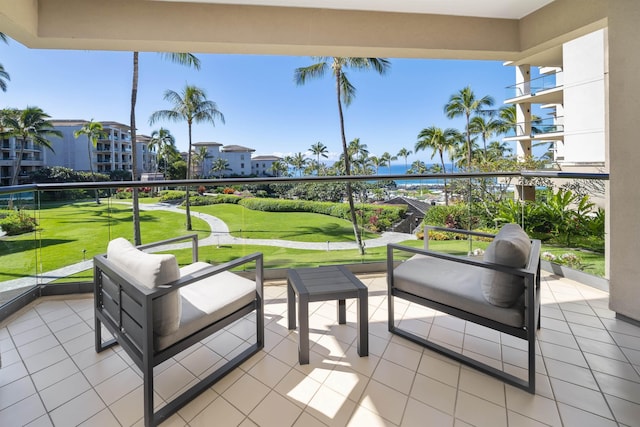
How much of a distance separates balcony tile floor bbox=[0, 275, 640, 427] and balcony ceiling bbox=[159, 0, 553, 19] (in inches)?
116

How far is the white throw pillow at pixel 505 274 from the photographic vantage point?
66.2 inches

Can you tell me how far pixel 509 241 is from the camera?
1683 millimetres

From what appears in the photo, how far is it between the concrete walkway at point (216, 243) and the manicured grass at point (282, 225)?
0.15 ft

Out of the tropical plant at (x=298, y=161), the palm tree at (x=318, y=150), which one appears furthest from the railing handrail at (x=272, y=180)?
the palm tree at (x=318, y=150)

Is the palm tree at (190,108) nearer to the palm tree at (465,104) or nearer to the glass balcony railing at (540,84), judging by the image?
the glass balcony railing at (540,84)

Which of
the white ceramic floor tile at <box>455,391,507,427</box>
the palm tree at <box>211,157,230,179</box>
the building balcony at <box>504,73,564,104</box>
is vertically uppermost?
the building balcony at <box>504,73,564,104</box>

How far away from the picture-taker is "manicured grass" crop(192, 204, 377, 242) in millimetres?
3326

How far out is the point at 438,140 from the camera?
32.8 metres

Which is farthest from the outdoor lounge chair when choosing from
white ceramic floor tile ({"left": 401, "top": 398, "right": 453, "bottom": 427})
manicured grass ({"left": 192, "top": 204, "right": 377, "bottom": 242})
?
manicured grass ({"left": 192, "top": 204, "right": 377, "bottom": 242})

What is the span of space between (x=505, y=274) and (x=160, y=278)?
1816mm

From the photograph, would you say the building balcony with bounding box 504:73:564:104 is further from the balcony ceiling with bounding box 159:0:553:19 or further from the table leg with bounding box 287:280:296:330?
the table leg with bounding box 287:280:296:330

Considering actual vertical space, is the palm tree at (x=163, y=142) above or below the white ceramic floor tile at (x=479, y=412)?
above

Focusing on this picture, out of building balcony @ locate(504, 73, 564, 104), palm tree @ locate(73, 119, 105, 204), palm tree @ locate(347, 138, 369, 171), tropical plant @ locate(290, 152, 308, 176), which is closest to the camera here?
building balcony @ locate(504, 73, 564, 104)

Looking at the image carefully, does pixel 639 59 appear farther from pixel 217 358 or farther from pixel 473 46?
pixel 217 358
